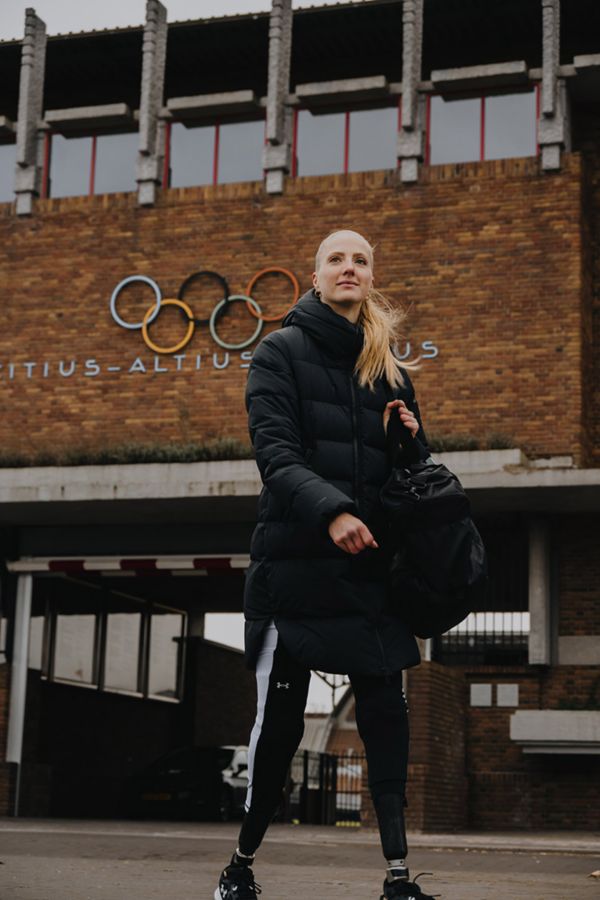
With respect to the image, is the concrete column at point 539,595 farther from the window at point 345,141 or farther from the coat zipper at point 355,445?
the coat zipper at point 355,445

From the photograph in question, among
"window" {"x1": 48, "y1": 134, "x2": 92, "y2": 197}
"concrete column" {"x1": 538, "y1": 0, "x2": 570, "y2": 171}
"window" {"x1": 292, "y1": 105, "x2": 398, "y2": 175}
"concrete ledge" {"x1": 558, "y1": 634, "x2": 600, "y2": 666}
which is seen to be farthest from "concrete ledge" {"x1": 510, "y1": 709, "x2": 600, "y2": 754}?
"window" {"x1": 48, "y1": 134, "x2": 92, "y2": 197}

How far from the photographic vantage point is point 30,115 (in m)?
24.5

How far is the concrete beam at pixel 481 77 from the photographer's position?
875 inches

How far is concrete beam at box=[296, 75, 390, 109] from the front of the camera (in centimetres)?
2272

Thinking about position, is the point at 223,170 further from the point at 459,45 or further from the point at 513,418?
the point at 513,418

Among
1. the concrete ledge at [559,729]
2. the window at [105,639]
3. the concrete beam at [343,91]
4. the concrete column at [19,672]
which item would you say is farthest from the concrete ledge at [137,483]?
the concrete beam at [343,91]

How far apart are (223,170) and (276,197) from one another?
3.90ft

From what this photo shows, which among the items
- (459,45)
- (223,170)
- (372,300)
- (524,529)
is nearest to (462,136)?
(459,45)

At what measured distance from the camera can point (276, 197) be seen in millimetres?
22938

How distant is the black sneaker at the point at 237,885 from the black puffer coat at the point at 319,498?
2.33 feet

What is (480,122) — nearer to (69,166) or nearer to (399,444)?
(69,166)

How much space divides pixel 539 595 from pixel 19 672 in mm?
7353

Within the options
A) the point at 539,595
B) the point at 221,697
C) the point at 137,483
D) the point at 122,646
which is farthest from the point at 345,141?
the point at 221,697

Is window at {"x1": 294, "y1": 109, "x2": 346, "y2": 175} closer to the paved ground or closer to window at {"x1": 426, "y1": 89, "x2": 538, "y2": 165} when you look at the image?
window at {"x1": 426, "y1": 89, "x2": 538, "y2": 165}
